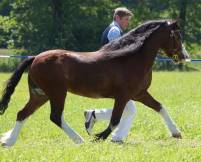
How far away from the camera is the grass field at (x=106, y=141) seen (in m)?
7.02

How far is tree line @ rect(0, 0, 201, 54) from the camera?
48.8 m

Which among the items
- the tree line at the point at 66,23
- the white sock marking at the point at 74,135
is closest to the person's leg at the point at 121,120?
the white sock marking at the point at 74,135

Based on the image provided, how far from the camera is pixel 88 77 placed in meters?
9.23

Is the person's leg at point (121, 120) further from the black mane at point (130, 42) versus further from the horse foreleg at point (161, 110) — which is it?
the black mane at point (130, 42)

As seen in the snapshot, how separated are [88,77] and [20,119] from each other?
4.22ft

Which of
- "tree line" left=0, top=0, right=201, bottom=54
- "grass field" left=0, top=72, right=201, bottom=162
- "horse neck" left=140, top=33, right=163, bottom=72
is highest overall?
"horse neck" left=140, top=33, right=163, bottom=72

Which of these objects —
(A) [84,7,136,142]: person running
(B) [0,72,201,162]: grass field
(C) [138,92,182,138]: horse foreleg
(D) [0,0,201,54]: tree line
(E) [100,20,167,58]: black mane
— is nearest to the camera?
(B) [0,72,201,162]: grass field

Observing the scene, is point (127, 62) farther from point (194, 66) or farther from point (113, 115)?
point (194, 66)

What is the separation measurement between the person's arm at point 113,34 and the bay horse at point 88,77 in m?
0.48

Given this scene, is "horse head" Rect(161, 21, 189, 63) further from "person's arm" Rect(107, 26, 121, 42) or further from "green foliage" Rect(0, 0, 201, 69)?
"green foliage" Rect(0, 0, 201, 69)

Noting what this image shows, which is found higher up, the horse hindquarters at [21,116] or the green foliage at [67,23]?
the horse hindquarters at [21,116]

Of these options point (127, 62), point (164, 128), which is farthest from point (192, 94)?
point (127, 62)

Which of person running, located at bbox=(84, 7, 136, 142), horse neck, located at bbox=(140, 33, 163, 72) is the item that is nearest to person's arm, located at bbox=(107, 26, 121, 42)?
person running, located at bbox=(84, 7, 136, 142)

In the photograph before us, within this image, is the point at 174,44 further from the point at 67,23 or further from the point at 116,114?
the point at 67,23
